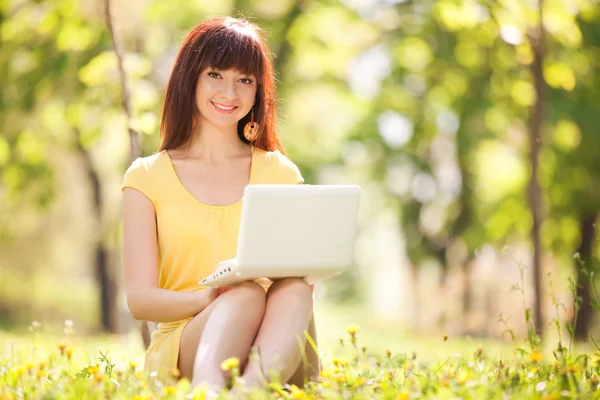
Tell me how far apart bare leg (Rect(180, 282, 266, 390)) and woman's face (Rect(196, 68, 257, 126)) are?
0.76m

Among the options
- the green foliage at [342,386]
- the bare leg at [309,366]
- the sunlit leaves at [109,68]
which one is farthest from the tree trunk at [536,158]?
the bare leg at [309,366]

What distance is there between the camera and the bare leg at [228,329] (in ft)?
8.38

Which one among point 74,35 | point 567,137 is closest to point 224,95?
point 74,35

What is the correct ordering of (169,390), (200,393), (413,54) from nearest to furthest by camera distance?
(200,393)
(169,390)
(413,54)

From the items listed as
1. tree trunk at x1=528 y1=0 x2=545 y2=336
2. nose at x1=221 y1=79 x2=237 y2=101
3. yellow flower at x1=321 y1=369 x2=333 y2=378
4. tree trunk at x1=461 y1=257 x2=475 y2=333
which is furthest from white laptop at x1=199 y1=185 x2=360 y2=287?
tree trunk at x1=461 y1=257 x2=475 y2=333

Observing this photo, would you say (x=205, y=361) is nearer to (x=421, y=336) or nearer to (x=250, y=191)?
(x=250, y=191)

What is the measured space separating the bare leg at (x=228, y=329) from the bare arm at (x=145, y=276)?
0.09 metres

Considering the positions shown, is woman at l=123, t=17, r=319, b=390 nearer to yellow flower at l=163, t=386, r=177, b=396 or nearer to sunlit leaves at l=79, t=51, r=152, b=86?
yellow flower at l=163, t=386, r=177, b=396

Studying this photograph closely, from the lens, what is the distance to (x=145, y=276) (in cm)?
290

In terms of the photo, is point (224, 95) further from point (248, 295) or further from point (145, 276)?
point (248, 295)

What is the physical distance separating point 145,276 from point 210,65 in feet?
2.66

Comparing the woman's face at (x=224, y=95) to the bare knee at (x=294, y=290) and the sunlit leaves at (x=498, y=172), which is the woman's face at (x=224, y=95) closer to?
the bare knee at (x=294, y=290)

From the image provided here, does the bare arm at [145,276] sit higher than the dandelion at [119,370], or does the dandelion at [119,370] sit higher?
the bare arm at [145,276]

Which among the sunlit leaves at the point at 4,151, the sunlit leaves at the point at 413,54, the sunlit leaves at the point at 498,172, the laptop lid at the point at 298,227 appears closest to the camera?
the laptop lid at the point at 298,227
